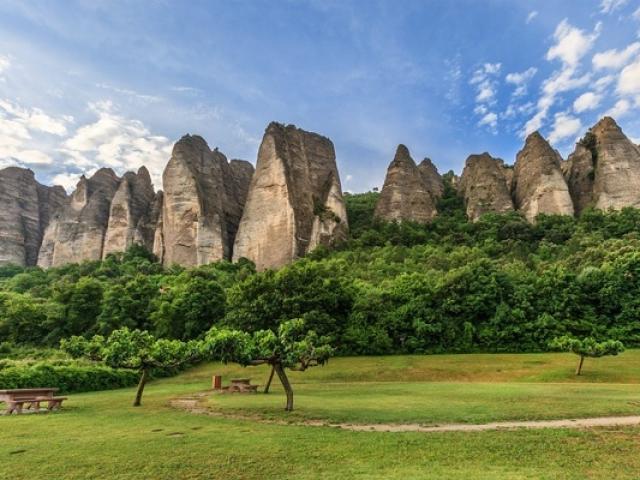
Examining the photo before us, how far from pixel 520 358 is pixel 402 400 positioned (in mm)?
22659

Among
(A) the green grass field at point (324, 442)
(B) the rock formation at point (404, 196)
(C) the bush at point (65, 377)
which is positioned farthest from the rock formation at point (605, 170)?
(C) the bush at point (65, 377)

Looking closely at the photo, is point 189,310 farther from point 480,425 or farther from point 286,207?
point 480,425

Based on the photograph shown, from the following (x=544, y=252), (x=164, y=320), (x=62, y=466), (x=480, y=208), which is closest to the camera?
(x=62, y=466)

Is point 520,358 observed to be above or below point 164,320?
below

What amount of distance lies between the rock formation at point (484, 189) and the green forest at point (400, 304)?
71.3 ft

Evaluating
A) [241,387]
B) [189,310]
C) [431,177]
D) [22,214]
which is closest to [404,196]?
[431,177]

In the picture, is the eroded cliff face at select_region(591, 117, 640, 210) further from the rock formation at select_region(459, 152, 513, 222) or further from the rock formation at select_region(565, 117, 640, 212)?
the rock formation at select_region(459, 152, 513, 222)

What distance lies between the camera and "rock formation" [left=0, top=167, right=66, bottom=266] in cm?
9189

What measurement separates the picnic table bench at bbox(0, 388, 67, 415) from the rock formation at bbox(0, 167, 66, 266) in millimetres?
86492

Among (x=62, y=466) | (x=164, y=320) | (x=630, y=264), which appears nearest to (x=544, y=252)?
(x=630, y=264)

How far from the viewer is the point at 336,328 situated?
43125mm

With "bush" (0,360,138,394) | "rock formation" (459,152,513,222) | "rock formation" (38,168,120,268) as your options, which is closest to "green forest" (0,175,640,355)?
"bush" (0,360,138,394)

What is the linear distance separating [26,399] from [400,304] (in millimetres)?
33878

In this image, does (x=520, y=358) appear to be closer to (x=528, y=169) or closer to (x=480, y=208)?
(x=480, y=208)
